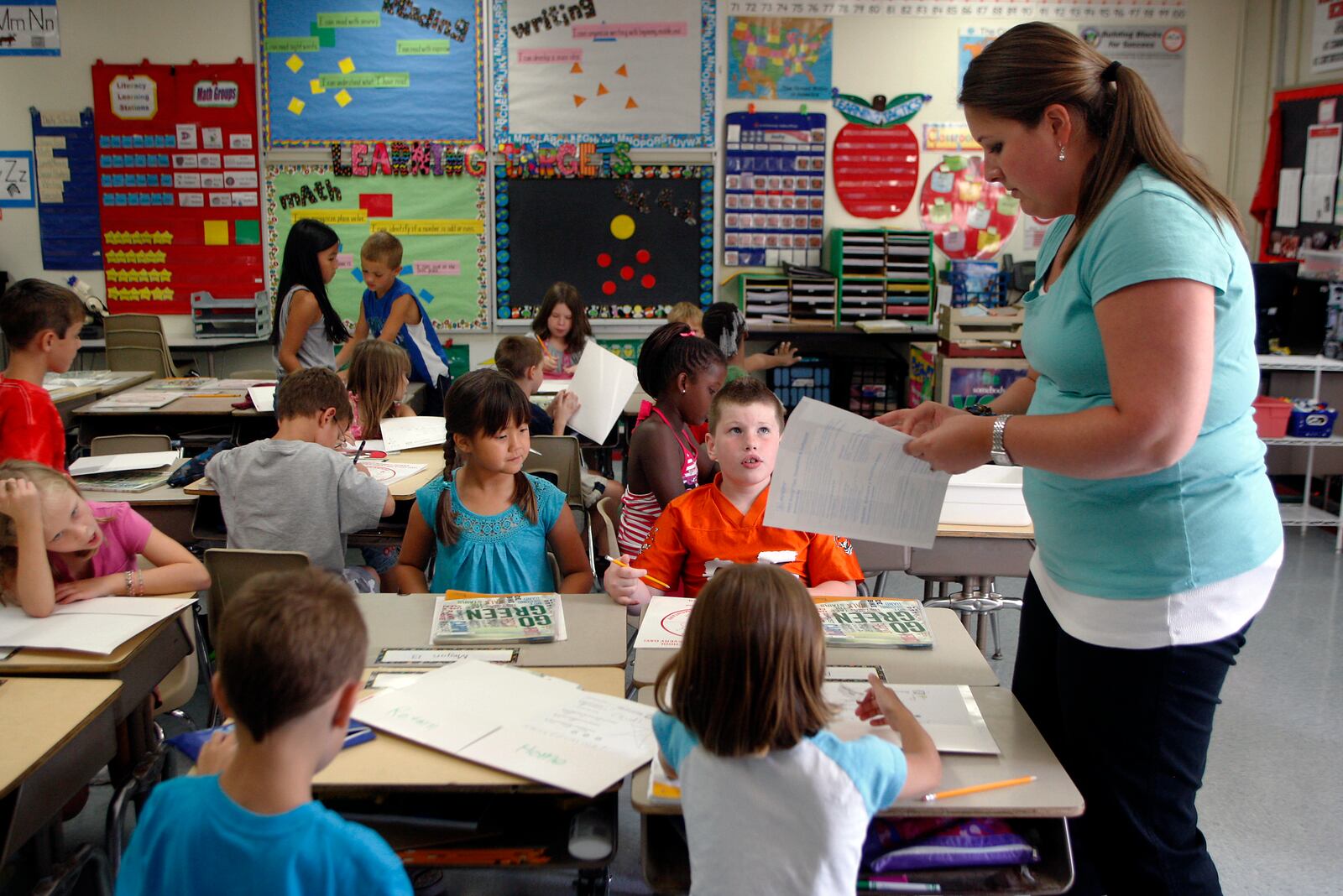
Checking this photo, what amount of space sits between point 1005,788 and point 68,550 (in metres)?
1.74

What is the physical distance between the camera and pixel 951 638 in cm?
192

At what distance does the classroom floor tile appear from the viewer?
7.70ft

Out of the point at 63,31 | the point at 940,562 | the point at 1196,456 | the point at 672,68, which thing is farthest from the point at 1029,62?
the point at 63,31

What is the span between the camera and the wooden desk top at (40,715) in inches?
56.1

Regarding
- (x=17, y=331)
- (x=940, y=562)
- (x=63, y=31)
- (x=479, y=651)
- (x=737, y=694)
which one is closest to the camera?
(x=737, y=694)

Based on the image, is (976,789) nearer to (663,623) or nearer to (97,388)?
(663,623)

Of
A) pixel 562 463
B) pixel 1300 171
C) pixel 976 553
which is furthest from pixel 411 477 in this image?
pixel 1300 171

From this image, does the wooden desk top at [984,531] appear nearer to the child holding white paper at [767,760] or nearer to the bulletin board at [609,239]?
the child holding white paper at [767,760]

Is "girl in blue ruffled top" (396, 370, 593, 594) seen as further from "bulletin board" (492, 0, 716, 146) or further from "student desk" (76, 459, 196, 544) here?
"bulletin board" (492, 0, 716, 146)

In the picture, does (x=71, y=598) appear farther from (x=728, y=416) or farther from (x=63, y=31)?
(x=63, y=31)

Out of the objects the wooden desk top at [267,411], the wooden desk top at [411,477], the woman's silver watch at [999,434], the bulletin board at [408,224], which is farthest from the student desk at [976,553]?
the bulletin board at [408,224]

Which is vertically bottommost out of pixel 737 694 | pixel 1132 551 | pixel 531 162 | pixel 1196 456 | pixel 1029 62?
pixel 737 694

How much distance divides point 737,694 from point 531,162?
5.85 m

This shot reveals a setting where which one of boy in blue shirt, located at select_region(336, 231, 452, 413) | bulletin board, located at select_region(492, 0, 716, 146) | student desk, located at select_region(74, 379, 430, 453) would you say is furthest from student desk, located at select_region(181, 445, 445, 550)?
bulletin board, located at select_region(492, 0, 716, 146)
